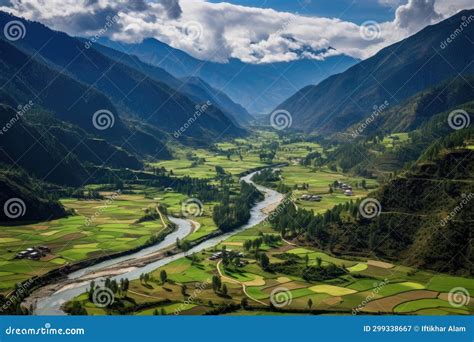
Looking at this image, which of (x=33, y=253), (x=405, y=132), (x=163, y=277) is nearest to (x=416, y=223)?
(x=163, y=277)

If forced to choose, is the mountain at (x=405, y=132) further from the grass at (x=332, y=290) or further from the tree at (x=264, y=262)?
the grass at (x=332, y=290)

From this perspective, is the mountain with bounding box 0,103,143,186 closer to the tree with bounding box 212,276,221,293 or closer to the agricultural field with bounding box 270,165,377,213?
the agricultural field with bounding box 270,165,377,213

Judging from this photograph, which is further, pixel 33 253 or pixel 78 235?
pixel 78 235

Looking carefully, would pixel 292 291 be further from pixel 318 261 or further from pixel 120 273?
pixel 120 273

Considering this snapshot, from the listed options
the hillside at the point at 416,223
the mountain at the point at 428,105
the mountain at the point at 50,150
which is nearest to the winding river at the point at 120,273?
the hillside at the point at 416,223

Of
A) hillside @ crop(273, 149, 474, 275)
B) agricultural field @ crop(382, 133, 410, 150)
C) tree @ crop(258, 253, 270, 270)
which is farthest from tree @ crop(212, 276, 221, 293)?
agricultural field @ crop(382, 133, 410, 150)

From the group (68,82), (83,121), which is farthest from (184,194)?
(68,82)

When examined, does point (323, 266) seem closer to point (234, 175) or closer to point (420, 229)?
point (420, 229)

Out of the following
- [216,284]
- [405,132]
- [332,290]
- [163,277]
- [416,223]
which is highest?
[405,132]
